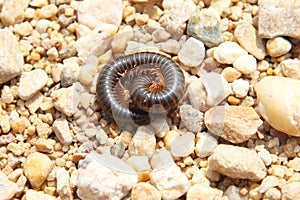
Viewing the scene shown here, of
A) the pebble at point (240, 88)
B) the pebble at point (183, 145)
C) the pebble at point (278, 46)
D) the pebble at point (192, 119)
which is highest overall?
the pebble at point (278, 46)

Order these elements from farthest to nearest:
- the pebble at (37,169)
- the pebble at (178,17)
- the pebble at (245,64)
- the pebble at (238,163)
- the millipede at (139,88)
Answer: the pebble at (178,17)
the pebble at (245,64)
the millipede at (139,88)
the pebble at (37,169)
the pebble at (238,163)

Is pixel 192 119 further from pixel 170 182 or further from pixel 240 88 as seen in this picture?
pixel 170 182

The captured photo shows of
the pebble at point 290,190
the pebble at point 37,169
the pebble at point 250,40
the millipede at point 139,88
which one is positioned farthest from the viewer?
the pebble at point 250,40

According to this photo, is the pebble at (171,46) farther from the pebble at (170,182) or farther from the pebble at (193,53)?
the pebble at (170,182)

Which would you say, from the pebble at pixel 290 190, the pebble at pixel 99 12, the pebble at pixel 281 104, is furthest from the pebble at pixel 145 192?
the pebble at pixel 99 12

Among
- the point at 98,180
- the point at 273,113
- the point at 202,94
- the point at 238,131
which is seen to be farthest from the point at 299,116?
the point at 98,180

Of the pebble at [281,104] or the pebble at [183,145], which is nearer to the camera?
the pebble at [281,104]

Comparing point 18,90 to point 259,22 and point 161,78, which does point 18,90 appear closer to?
point 161,78

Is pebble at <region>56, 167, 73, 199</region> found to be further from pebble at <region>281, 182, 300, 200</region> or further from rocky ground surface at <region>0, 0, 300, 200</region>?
pebble at <region>281, 182, 300, 200</region>
